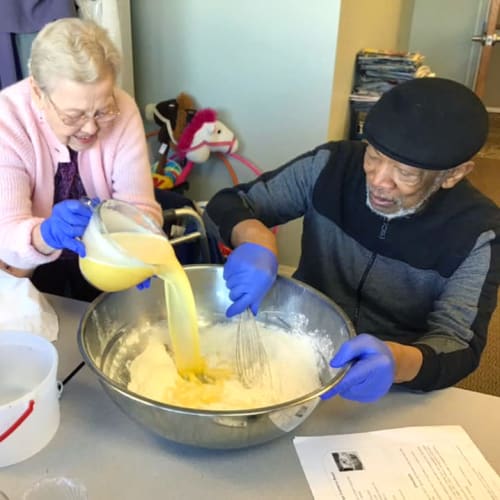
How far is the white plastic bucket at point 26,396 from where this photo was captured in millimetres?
843

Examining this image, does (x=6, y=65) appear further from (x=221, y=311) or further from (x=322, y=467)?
(x=322, y=467)

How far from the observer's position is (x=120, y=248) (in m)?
0.93

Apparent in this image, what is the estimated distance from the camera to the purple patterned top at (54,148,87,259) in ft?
4.58

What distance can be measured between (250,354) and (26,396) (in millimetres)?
425

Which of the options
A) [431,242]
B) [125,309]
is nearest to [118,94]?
[125,309]

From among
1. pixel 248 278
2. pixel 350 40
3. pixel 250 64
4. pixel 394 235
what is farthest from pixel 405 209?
pixel 350 40

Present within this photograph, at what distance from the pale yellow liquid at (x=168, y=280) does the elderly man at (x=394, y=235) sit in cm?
10

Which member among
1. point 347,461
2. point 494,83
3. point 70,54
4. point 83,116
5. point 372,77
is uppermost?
point 70,54

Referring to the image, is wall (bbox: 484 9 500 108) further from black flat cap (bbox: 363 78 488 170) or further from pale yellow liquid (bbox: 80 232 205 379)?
pale yellow liquid (bbox: 80 232 205 379)

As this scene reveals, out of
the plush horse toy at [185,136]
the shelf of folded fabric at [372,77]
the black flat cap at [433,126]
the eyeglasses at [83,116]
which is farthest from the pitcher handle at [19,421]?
the shelf of folded fabric at [372,77]

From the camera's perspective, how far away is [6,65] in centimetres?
187

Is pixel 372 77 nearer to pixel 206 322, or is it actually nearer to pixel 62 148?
pixel 62 148

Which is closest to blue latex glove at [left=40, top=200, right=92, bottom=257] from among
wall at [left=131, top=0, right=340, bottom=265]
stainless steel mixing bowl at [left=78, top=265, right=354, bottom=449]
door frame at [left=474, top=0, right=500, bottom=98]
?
stainless steel mixing bowl at [left=78, top=265, right=354, bottom=449]

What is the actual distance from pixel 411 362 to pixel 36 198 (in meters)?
0.93
